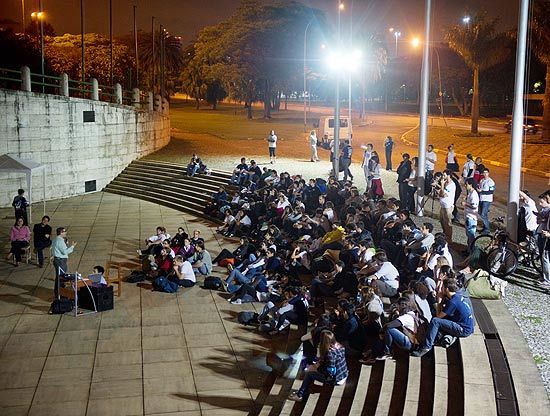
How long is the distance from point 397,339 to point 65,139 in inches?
869

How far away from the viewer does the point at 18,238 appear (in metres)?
18.2

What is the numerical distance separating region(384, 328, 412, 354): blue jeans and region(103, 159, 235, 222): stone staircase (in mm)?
14173

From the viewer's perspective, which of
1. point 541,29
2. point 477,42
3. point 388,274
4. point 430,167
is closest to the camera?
point 388,274

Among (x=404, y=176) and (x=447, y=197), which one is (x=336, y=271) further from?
(x=404, y=176)

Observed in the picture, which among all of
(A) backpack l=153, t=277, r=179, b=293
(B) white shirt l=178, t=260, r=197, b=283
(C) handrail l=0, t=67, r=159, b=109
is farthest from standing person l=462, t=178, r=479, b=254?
(C) handrail l=0, t=67, r=159, b=109

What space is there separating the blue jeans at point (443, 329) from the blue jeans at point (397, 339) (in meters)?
0.30

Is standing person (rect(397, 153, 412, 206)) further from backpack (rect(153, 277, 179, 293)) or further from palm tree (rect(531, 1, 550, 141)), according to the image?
palm tree (rect(531, 1, 550, 141))

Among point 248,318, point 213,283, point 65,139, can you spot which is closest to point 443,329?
point 248,318

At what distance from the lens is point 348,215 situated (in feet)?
55.6

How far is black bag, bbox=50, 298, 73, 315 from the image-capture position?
14695 millimetres

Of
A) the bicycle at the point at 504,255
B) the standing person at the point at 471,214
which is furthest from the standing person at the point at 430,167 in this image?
the bicycle at the point at 504,255

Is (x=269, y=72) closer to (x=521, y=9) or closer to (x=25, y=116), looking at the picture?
A: (x=25, y=116)

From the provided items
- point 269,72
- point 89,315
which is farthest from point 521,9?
point 269,72

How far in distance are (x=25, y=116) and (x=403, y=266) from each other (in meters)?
18.5
